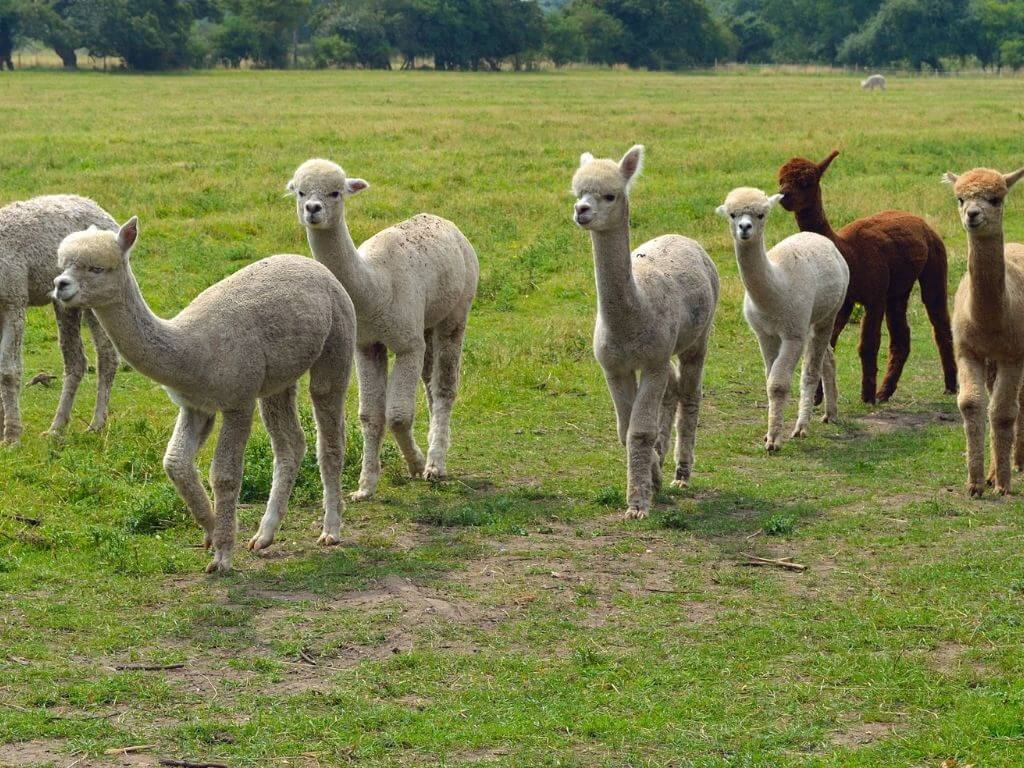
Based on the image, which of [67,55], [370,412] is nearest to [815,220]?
[370,412]

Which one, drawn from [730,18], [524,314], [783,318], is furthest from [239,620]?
[730,18]

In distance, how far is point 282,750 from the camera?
188 inches

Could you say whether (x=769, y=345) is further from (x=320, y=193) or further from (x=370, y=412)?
(x=320, y=193)

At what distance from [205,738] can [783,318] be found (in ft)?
20.2

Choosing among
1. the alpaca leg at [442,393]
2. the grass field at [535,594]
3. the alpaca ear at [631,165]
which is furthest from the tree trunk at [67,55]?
the alpaca ear at [631,165]

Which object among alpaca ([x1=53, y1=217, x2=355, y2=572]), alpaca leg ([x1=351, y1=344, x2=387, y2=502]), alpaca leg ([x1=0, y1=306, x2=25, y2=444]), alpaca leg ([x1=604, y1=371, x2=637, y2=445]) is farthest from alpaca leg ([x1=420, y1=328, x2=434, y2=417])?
alpaca leg ([x1=0, y1=306, x2=25, y2=444])

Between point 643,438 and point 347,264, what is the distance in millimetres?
2015

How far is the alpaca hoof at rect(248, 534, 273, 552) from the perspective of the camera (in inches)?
284

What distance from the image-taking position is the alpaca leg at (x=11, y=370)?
912 cm

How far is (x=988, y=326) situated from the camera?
26.4 feet

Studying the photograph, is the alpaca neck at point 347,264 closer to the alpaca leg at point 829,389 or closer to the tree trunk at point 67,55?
the alpaca leg at point 829,389

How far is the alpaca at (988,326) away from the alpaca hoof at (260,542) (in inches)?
165

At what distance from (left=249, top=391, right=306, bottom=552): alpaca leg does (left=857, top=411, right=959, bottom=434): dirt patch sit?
4.94 m

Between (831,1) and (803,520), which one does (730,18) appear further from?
(803,520)
